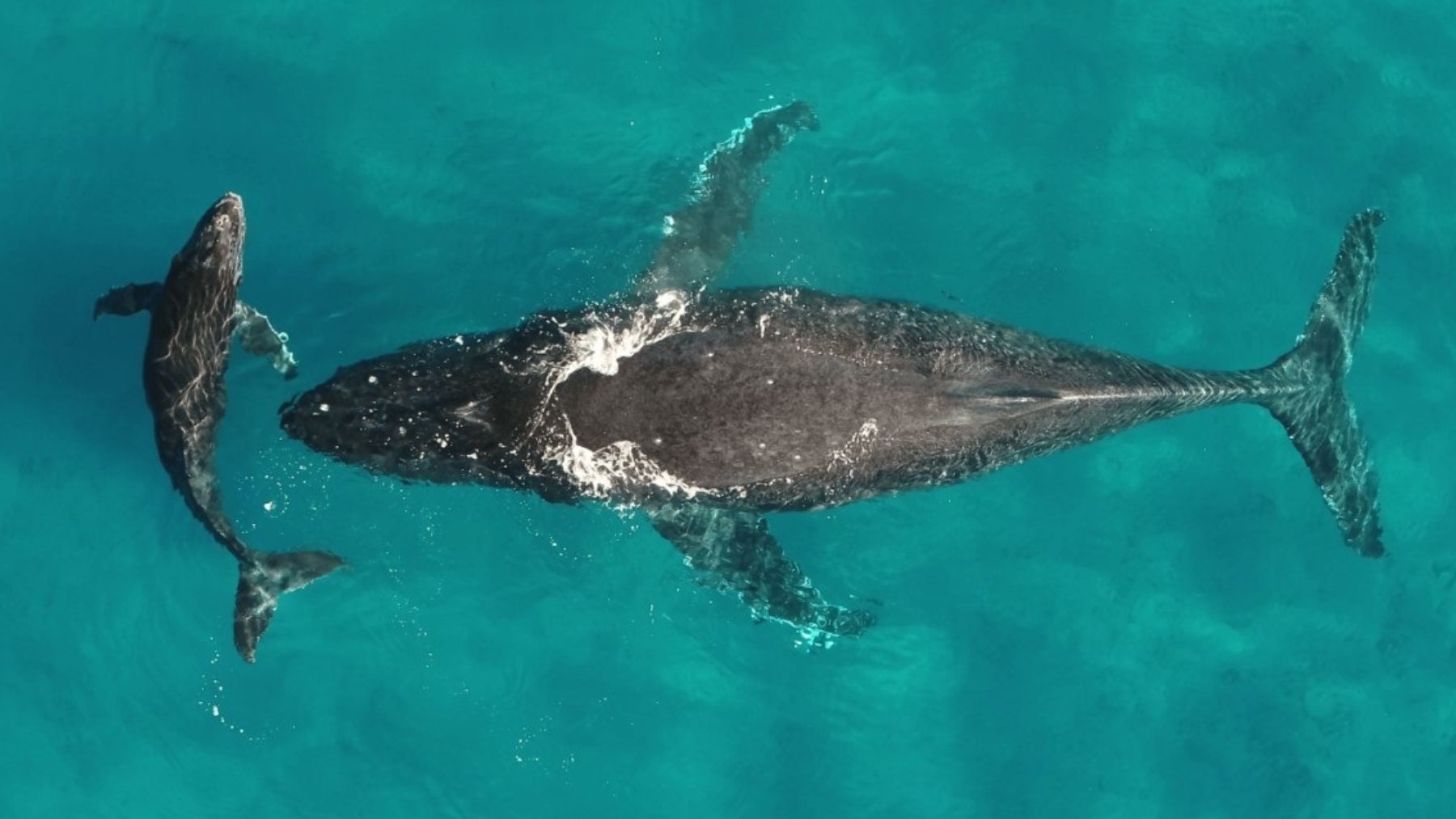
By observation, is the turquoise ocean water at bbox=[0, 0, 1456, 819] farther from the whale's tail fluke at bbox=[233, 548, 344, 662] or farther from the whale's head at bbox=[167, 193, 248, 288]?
the whale's head at bbox=[167, 193, 248, 288]

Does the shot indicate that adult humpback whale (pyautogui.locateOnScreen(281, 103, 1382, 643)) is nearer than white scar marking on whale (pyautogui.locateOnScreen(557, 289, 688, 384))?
Yes

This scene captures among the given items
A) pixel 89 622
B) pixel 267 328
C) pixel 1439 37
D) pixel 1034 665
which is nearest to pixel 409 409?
pixel 267 328

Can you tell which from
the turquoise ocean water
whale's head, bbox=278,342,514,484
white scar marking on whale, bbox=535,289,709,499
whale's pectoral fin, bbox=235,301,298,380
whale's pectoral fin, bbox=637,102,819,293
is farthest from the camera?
the turquoise ocean water

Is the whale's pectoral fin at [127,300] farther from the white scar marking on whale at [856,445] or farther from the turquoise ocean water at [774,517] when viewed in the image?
the white scar marking on whale at [856,445]

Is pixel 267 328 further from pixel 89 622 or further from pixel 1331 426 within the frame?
pixel 1331 426

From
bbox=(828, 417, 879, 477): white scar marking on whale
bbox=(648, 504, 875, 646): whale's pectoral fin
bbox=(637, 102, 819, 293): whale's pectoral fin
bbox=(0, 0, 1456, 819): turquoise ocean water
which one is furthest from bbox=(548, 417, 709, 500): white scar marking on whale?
bbox=(637, 102, 819, 293): whale's pectoral fin

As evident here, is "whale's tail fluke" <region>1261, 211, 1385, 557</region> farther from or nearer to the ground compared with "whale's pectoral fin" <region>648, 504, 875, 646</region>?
farther from the ground
